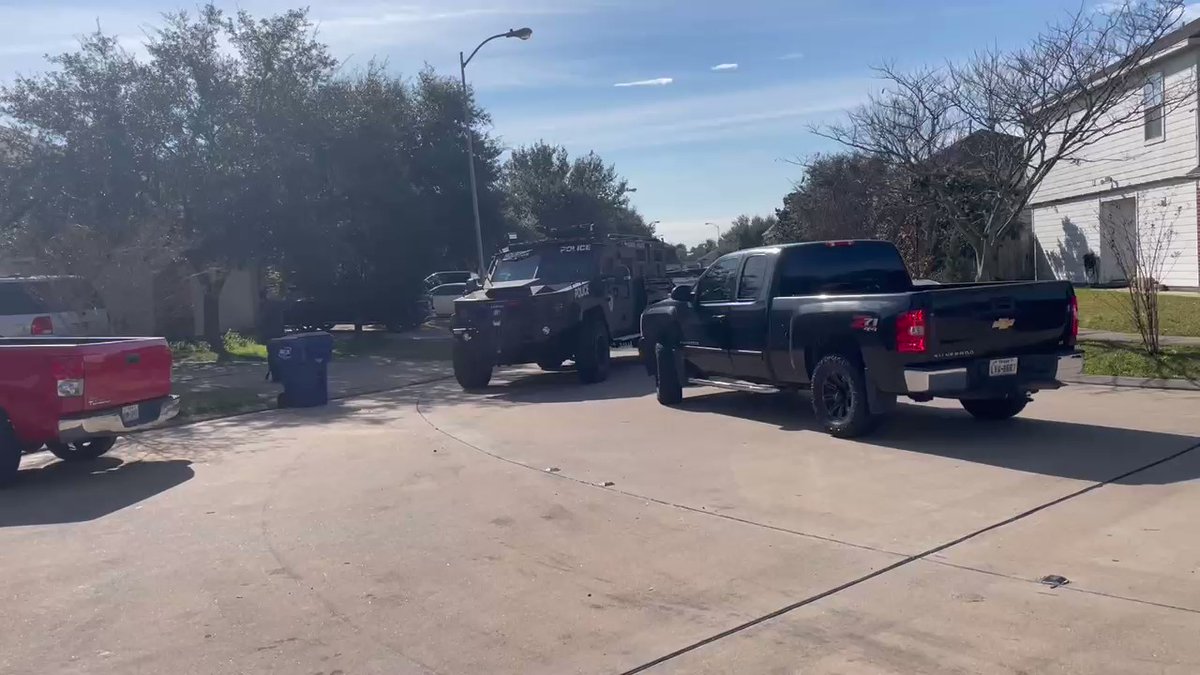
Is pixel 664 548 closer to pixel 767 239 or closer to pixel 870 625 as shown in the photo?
pixel 870 625

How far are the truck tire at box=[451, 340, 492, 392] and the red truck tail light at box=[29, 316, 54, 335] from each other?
7.90 meters

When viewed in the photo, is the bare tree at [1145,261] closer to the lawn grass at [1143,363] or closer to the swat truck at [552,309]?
the lawn grass at [1143,363]

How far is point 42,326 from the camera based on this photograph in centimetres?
1986

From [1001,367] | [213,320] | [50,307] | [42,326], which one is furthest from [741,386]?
[213,320]

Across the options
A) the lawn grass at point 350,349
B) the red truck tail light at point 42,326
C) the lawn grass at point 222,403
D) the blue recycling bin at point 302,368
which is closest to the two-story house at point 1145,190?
the lawn grass at point 350,349

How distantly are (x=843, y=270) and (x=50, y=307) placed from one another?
1546 centimetres

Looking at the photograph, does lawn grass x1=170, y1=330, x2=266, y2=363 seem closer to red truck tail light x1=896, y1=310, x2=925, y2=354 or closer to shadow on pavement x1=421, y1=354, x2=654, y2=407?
shadow on pavement x1=421, y1=354, x2=654, y2=407

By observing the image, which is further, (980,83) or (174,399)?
(980,83)

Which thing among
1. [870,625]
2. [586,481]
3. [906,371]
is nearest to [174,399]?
[586,481]

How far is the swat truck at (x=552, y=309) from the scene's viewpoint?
16562 millimetres

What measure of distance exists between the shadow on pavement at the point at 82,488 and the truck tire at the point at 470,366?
5852 millimetres

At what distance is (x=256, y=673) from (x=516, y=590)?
1671 mm

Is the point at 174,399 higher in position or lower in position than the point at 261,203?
lower

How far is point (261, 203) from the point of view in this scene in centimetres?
2297
